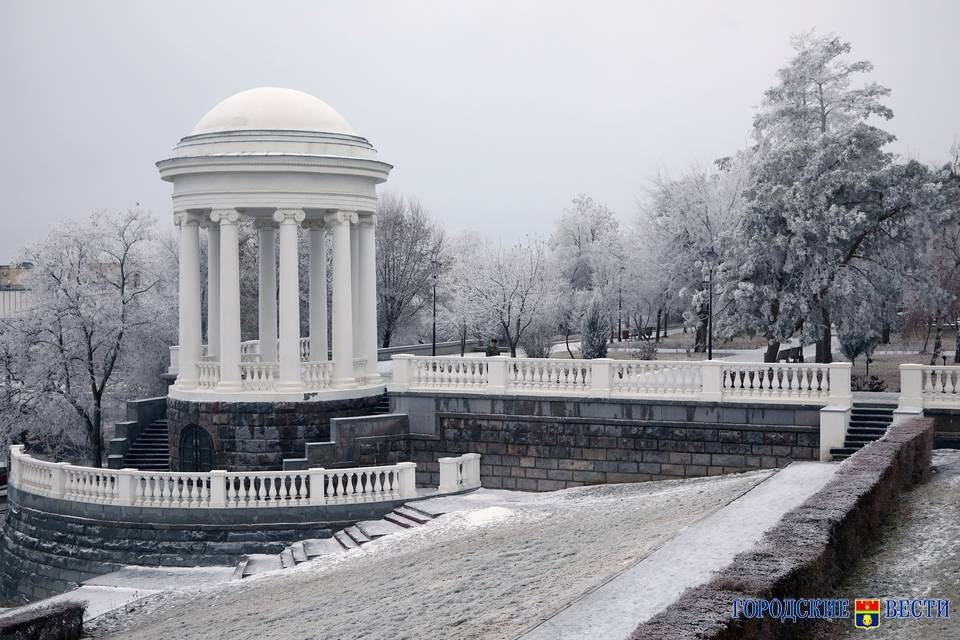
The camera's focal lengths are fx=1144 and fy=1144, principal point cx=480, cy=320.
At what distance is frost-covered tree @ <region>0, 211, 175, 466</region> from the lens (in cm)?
3906

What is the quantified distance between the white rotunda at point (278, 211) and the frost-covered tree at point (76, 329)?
41.9 feet

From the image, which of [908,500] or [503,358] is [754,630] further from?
[503,358]

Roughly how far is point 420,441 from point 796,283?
14.4m

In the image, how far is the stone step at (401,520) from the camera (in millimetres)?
21891

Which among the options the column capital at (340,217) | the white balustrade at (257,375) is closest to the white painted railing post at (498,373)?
the column capital at (340,217)

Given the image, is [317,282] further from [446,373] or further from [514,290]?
[514,290]

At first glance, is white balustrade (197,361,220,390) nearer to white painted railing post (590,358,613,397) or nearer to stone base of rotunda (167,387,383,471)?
stone base of rotunda (167,387,383,471)

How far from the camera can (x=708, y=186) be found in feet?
165

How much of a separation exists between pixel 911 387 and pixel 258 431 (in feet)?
46.2

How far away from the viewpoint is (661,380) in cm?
2372

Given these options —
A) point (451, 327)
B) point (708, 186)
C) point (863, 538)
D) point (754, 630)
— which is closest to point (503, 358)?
point (863, 538)

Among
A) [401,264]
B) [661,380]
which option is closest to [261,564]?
[661,380]

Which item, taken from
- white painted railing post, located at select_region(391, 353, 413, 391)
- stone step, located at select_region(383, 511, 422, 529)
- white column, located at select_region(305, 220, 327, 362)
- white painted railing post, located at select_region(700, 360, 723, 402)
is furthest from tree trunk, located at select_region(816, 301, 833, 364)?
stone step, located at select_region(383, 511, 422, 529)

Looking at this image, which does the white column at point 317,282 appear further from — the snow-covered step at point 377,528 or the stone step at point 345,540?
the stone step at point 345,540
